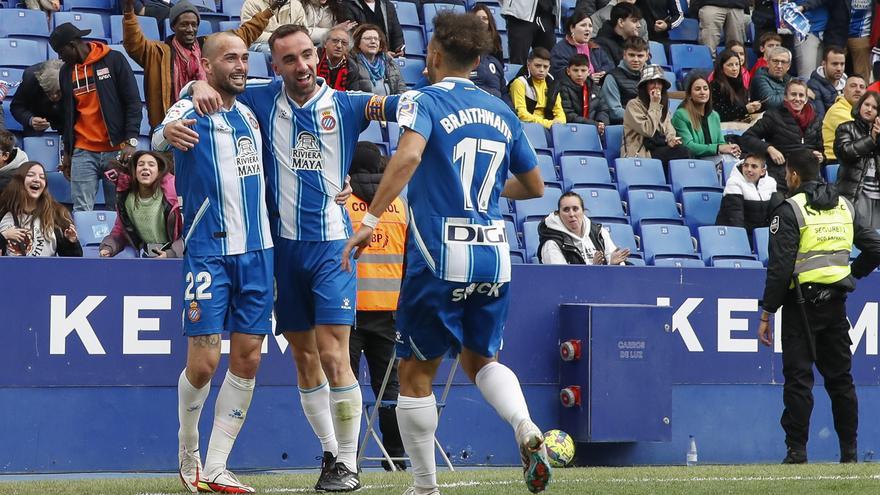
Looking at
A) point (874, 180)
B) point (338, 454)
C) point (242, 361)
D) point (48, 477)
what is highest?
point (874, 180)

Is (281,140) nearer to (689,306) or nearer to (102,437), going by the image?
(102,437)

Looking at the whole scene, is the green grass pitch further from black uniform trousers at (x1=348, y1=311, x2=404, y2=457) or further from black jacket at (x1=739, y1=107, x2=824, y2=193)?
black jacket at (x1=739, y1=107, x2=824, y2=193)

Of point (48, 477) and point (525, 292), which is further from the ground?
point (525, 292)

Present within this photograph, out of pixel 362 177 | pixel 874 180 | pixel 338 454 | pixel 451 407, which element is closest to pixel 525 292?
pixel 451 407

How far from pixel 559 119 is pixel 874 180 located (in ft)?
10.6

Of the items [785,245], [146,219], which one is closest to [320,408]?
[146,219]

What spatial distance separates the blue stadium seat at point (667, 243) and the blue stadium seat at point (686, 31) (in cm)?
553

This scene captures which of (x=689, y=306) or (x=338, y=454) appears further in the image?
(x=689, y=306)

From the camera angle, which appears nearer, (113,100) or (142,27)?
(113,100)

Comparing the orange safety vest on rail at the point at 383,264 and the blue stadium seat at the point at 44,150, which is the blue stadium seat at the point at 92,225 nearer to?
the blue stadium seat at the point at 44,150

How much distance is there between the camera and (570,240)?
34.7 feet

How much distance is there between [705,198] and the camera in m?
13.3

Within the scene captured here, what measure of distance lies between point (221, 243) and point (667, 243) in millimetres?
6669

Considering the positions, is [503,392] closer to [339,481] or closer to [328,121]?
[339,481]
